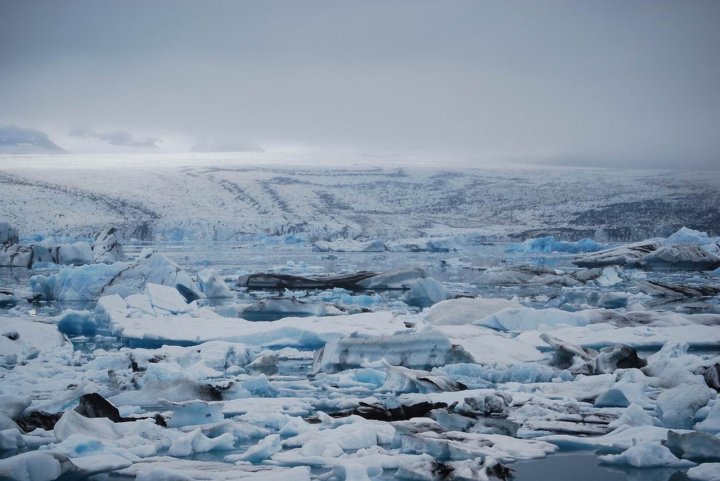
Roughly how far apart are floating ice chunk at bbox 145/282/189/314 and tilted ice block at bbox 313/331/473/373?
3755 millimetres

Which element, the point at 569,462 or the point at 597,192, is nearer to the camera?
the point at 569,462

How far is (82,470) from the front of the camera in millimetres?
3258

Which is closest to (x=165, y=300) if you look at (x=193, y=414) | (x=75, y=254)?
(x=193, y=414)

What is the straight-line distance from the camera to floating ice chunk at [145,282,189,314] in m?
9.66

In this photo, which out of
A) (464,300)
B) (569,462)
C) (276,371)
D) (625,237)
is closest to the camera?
(569,462)

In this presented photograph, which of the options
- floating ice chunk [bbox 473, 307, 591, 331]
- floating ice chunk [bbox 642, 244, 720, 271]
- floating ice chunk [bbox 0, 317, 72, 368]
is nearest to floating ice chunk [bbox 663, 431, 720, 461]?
floating ice chunk [bbox 473, 307, 591, 331]

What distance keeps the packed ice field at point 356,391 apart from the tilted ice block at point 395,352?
0.01 meters

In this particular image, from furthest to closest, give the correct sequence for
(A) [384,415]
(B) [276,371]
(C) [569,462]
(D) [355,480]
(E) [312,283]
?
(E) [312,283] → (B) [276,371] → (A) [384,415] → (C) [569,462] → (D) [355,480]

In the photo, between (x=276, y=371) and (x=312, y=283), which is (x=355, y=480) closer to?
(x=276, y=371)

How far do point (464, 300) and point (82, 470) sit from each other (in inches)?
254

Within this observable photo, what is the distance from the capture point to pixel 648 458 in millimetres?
3465

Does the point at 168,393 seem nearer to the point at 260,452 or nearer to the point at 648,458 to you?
the point at 260,452

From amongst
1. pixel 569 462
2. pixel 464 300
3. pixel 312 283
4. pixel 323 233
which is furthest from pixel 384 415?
pixel 323 233

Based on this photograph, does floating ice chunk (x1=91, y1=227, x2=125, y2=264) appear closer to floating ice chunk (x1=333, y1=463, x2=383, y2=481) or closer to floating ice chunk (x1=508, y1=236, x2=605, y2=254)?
floating ice chunk (x1=333, y1=463, x2=383, y2=481)
